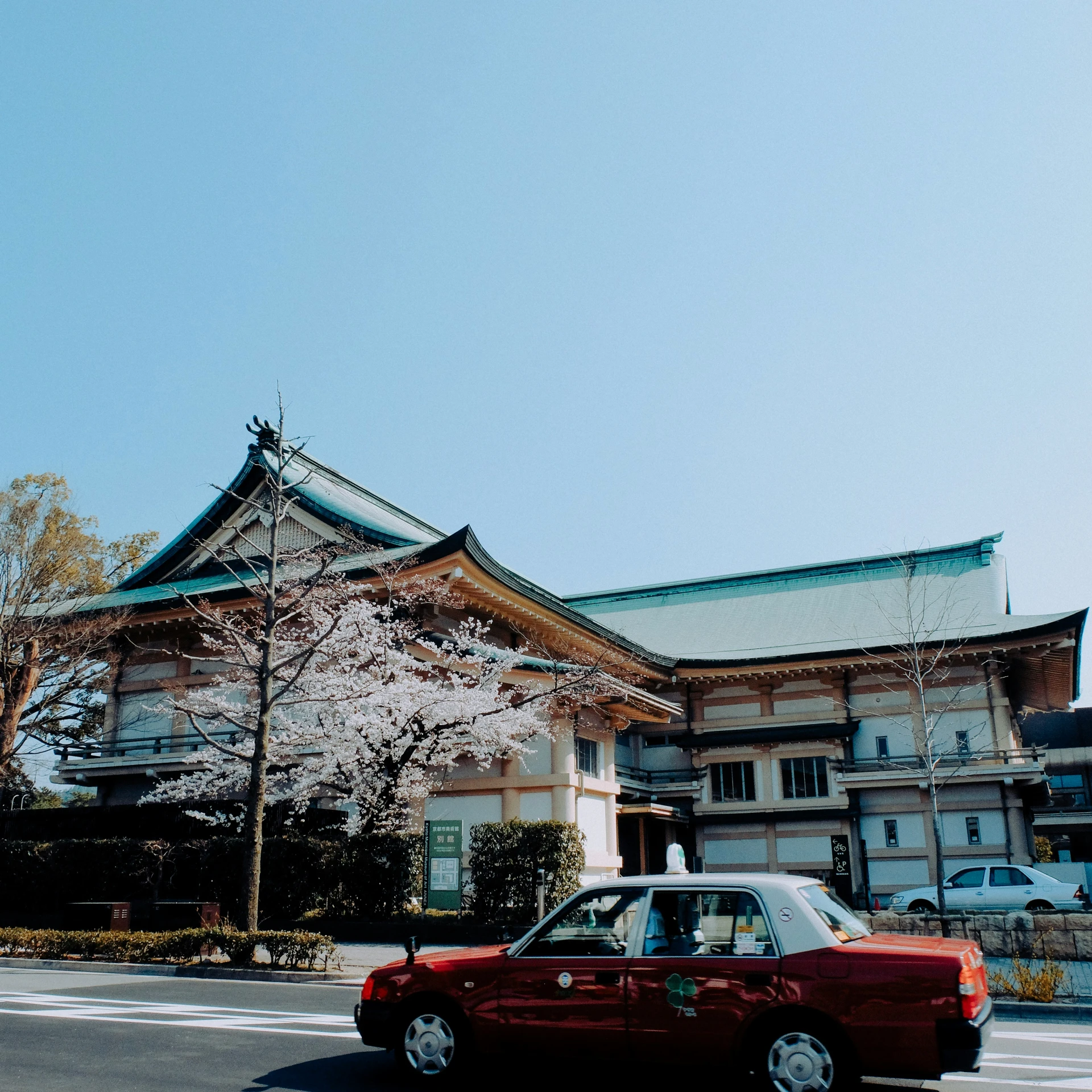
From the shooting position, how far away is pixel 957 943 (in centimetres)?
691

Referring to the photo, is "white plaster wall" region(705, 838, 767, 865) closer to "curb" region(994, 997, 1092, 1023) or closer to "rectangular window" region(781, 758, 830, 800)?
"rectangular window" region(781, 758, 830, 800)

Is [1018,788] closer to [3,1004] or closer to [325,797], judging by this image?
[325,797]

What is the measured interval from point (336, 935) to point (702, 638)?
79.7 feet

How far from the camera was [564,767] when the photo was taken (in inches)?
965

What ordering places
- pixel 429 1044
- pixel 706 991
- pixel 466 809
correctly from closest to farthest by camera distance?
pixel 706 991, pixel 429 1044, pixel 466 809

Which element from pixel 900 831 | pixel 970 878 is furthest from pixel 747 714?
pixel 970 878

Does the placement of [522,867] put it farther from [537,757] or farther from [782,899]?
[782,899]

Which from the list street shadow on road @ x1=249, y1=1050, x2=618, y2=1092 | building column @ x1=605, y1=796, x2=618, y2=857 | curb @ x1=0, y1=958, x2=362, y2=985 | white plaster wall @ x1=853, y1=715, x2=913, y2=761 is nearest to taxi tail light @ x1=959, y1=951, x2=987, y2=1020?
street shadow on road @ x1=249, y1=1050, x2=618, y2=1092

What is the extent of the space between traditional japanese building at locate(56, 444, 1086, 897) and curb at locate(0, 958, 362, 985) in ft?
32.1

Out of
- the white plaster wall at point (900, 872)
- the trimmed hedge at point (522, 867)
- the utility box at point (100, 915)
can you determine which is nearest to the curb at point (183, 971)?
the utility box at point (100, 915)

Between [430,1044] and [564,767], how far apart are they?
17.4 meters

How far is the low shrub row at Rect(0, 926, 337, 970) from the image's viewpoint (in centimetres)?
1502

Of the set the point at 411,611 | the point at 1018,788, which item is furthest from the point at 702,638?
the point at 411,611

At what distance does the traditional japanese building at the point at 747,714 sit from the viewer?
87.6ft
